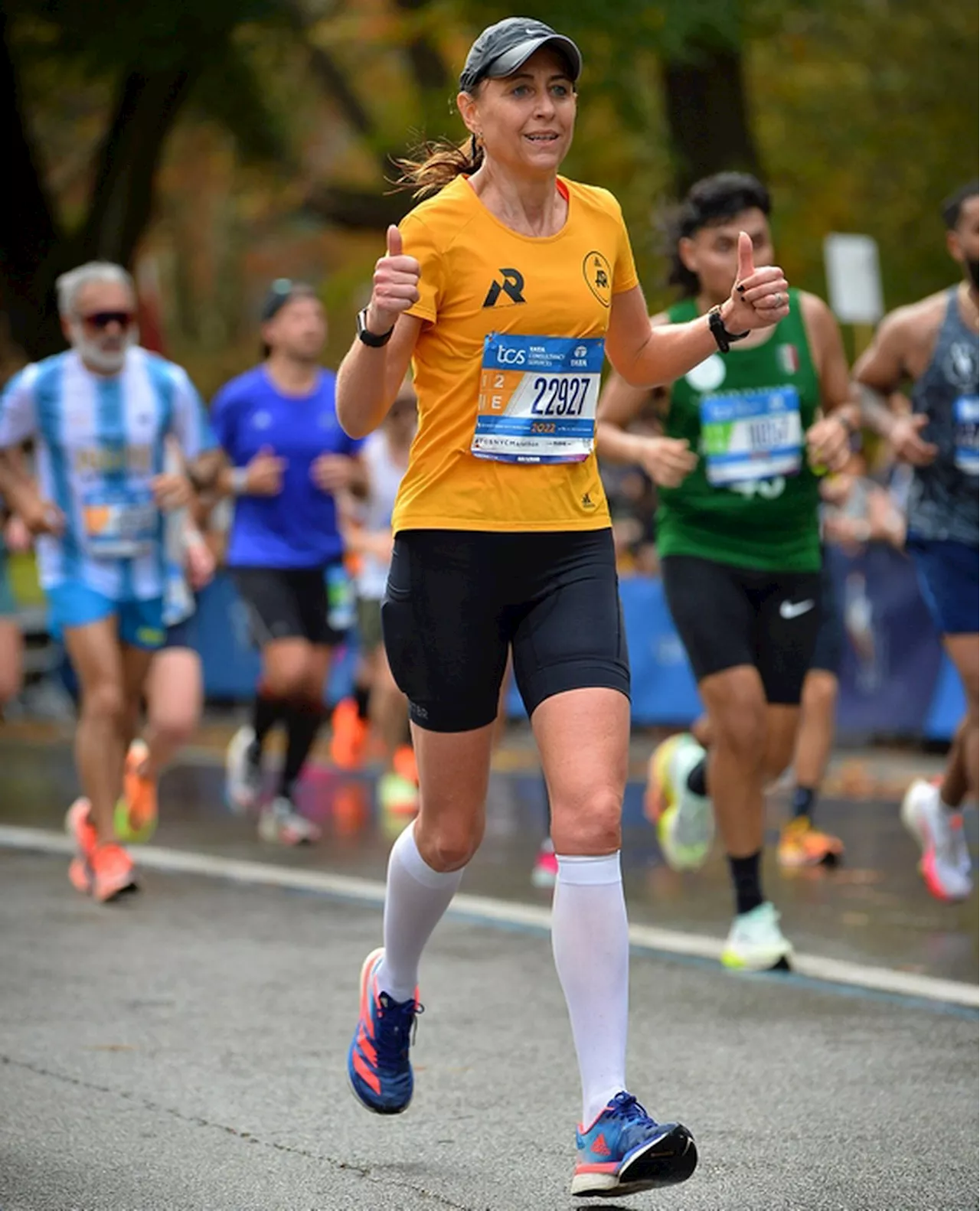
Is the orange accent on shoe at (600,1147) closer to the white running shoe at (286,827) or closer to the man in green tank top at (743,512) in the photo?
the man in green tank top at (743,512)

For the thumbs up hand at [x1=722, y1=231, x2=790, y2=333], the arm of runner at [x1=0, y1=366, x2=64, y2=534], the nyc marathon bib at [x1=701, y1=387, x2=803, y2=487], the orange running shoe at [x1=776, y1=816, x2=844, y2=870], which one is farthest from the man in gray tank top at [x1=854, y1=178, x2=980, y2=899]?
the arm of runner at [x1=0, y1=366, x2=64, y2=534]

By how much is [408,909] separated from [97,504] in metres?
4.25

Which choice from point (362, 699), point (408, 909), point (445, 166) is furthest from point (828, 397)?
point (362, 699)

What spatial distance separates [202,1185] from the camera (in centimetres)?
456

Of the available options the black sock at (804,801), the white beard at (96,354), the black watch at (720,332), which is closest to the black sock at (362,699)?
the black sock at (804,801)

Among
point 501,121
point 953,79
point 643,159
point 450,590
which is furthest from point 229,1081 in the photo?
point 953,79

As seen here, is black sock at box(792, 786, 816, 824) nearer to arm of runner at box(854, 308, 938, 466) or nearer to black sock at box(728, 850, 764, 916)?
arm of runner at box(854, 308, 938, 466)

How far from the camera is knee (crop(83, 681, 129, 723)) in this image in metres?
8.74

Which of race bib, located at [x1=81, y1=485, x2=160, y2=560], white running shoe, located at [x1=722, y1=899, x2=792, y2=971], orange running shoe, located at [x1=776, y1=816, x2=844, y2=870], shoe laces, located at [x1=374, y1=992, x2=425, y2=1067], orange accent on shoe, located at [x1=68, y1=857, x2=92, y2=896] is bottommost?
orange running shoe, located at [x1=776, y1=816, x2=844, y2=870]

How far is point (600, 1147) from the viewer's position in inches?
168

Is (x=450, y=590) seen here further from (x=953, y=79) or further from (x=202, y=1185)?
(x=953, y=79)

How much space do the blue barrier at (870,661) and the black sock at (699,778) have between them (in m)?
4.39

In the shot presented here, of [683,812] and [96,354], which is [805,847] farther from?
[96,354]

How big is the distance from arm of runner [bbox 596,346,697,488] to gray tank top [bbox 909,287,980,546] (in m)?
0.88
